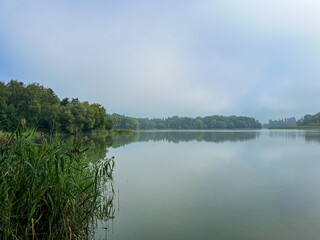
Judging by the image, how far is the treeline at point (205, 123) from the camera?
400 feet

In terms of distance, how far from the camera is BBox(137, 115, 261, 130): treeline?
400 ft

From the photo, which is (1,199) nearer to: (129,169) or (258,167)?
(129,169)

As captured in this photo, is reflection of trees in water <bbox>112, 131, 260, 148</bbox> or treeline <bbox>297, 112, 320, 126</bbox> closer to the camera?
reflection of trees in water <bbox>112, 131, 260, 148</bbox>

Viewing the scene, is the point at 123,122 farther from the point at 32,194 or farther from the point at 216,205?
the point at 32,194

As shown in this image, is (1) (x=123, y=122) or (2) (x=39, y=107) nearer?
(2) (x=39, y=107)

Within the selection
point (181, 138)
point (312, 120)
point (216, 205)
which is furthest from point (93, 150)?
point (312, 120)

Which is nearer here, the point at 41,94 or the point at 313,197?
the point at 313,197

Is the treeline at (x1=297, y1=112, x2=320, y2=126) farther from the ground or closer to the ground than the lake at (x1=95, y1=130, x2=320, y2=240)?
farther from the ground

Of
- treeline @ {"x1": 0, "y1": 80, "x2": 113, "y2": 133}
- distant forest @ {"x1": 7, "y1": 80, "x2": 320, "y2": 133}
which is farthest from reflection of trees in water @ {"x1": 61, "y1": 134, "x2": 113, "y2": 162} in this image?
treeline @ {"x1": 0, "y1": 80, "x2": 113, "y2": 133}

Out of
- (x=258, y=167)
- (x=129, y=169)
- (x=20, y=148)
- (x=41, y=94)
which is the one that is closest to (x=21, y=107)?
(x=41, y=94)

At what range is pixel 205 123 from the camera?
127m

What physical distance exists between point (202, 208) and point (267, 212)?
4.50 feet

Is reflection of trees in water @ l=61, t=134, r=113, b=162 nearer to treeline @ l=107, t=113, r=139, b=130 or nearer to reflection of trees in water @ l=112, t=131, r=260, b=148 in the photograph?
reflection of trees in water @ l=112, t=131, r=260, b=148

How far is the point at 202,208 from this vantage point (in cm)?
557
